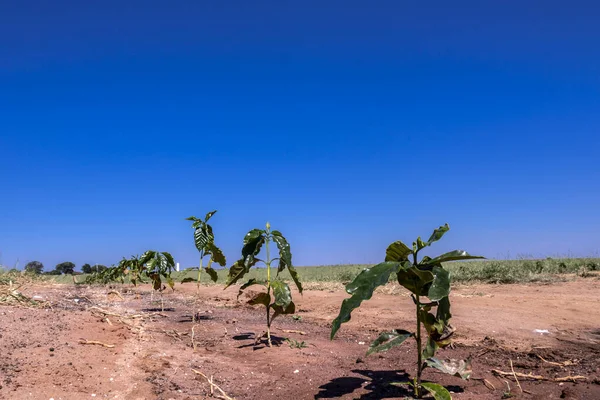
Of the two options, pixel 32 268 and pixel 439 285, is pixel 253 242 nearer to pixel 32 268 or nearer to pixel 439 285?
pixel 439 285

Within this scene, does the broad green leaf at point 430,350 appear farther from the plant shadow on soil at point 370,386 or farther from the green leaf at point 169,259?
the green leaf at point 169,259

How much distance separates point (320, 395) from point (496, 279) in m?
10.5

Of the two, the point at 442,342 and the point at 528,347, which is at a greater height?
the point at 442,342

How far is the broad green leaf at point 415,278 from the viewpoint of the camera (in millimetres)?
2875

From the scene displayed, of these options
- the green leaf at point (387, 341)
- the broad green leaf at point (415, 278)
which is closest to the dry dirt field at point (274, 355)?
the green leaf at point (387, 341)

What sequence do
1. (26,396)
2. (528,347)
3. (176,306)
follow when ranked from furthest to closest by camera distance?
(176,306) → (528,347) → (26,396)

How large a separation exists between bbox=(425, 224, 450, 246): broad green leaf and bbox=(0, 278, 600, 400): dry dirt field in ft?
4.18

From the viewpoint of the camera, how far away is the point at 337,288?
1292 cm

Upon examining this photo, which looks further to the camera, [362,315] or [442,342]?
[362,315]

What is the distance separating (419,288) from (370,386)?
123cm

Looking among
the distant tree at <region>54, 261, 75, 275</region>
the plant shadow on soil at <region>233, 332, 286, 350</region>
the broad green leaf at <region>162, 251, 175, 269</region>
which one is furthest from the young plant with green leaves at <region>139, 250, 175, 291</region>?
the distant tree at <region>54, 261, 75, 275</region>

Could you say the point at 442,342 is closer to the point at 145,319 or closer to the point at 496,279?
the point at 145,319

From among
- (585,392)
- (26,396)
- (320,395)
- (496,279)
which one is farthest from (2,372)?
(496,279)

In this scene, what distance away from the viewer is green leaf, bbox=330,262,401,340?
106 inches
